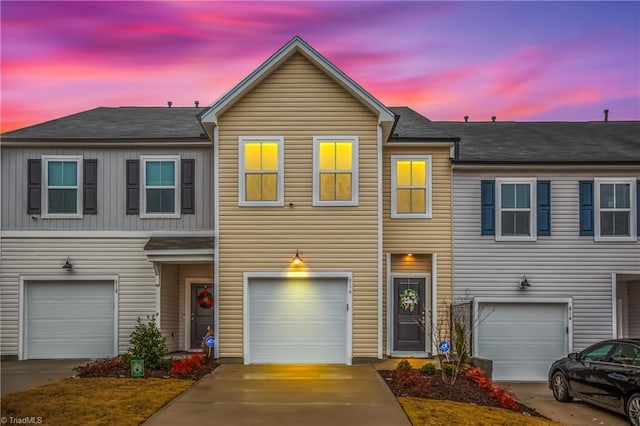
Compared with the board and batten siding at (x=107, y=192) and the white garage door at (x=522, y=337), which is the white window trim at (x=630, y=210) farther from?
the board and batten siding at (x=107, y=192)

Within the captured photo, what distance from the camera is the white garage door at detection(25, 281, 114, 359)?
62.4 ft

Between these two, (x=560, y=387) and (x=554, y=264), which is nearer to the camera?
(x=560, y=387)

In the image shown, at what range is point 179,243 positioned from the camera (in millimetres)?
18391

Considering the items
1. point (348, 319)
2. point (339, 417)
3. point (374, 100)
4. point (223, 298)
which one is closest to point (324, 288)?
point (348, 319)

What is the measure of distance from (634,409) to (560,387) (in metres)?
2.81

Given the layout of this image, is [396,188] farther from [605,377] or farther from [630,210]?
[605,377]

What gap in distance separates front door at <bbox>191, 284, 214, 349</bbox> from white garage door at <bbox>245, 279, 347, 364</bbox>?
329 centimetres

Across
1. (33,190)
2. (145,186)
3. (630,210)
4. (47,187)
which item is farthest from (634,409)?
(33,190)

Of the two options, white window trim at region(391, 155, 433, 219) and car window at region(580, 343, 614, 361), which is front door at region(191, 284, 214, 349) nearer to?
white window trim at region(391, 155, 433, 219)

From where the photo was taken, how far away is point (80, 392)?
12977 mm

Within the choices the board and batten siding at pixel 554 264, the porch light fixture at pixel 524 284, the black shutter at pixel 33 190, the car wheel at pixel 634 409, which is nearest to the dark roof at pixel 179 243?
the black shutter at pixel 33 190

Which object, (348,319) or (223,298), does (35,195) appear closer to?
(223,298)

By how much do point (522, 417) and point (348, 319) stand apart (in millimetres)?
5864

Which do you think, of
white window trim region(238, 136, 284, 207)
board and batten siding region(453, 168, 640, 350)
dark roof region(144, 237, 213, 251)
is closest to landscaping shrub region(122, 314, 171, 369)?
dark roof region(144, 237, 213, 251)
